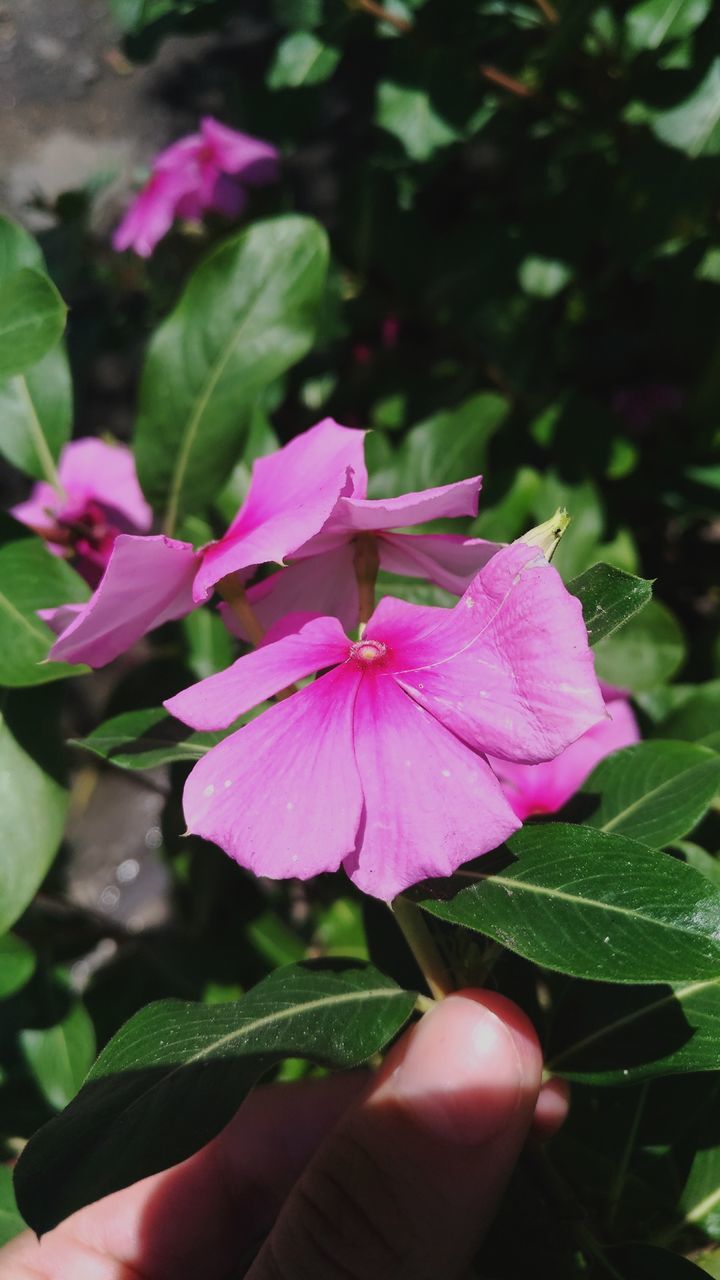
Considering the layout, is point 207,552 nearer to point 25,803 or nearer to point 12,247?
point 25,803

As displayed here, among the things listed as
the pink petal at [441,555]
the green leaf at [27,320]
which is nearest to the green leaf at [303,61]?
the green leaf at [27,320]

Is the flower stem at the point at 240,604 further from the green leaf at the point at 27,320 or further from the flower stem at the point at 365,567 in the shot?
the green leaf at the point at 27,320

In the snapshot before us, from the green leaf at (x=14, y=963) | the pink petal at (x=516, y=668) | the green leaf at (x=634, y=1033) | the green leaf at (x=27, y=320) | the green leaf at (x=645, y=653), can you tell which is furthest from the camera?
the green leaf at (x=645, y=653)

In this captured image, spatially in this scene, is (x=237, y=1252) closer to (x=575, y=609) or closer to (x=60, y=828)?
(x=60, y=828)

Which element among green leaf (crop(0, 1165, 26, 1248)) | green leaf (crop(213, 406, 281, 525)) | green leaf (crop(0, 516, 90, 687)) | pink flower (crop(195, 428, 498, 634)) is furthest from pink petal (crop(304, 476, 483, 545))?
green leaf (crop(0, 1165, 26, 1248))

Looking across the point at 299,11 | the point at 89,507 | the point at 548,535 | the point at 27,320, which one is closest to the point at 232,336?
the point at 27,320

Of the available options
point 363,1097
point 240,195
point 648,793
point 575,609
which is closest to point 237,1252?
point 363,1097
